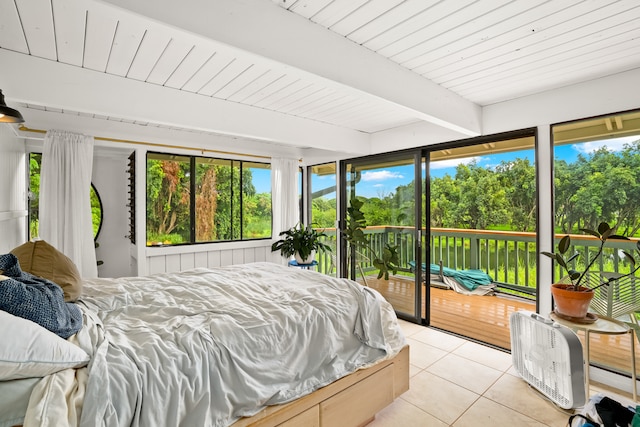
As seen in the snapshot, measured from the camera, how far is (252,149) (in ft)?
14.4

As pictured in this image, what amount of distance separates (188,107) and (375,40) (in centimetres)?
161

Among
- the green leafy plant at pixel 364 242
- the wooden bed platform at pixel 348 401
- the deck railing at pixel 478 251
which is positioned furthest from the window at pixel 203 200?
the wooden bed platform at pixel 348 401

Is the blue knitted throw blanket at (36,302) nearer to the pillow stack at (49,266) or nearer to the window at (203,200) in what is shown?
the pillow stack at (49,266)

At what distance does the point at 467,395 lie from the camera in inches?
91.0

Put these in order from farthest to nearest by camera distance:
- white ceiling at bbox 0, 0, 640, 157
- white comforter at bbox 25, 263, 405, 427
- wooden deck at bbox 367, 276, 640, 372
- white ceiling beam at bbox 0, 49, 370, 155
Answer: wooden deck at bbox 367, 276, 640, 372 < white ceiling beam at bbox 0, 49, 370, 155 < white ceiling at bbox 0, 0, 640, 157 < white comforter at bbox 25, 263, 405, 427

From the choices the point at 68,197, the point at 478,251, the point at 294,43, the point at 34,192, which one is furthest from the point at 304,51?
the point at 478,251

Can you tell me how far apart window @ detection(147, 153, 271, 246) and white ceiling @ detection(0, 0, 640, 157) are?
1549 mm

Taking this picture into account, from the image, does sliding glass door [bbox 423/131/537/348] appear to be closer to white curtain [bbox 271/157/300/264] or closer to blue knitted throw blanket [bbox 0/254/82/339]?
white curtain [bbox 271/157/300/264]

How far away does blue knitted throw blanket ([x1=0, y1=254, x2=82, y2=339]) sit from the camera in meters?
1.20

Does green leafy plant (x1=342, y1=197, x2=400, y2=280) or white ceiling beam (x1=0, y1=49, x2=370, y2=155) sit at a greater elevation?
white ceiling beam (x1=0, y1=49, x2=370, y2=155)

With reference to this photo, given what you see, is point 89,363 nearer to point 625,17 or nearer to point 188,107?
point 188,107

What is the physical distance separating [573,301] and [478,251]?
3.14 m

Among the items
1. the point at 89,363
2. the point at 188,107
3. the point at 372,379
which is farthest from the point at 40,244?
the point at 372,379

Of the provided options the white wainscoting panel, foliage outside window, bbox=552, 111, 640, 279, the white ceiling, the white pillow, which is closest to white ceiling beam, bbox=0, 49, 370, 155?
the white ceiling
